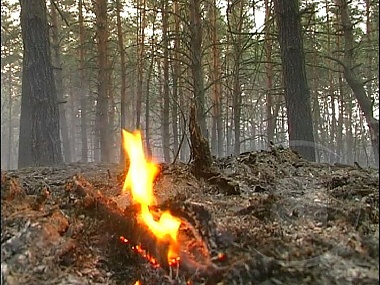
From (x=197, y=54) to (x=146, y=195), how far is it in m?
5.37

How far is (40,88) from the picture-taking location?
20.6 feet

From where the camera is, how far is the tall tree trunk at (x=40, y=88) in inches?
247

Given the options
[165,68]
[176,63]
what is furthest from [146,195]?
[165,68]

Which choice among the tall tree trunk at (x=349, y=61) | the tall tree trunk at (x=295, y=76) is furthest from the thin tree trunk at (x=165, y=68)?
the tall tree trunk at (x=349, y=61)

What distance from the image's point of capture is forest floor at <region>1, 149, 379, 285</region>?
197 centimetres

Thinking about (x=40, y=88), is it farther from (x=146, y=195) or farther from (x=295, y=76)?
(x=146, y=195)

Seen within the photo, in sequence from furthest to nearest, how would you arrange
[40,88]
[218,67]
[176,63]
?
[176,63] → [218,67] → [40,88]

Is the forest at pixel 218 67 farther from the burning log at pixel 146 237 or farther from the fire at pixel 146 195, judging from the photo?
the burning log at pixel 146 237

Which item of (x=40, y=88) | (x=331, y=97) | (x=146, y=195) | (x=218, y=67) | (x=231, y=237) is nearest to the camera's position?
(x=231, y=237)

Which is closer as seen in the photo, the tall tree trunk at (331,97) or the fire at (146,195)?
the fire at (146,195)

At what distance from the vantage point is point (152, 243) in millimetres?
2232

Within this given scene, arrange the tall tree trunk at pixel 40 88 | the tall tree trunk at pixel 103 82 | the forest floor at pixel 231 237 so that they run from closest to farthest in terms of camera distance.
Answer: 1. the forest floor at pixel 231 237
2. the tall tree trunk at pixel 40 88
3. the tall tree trunk at pixel 103 82

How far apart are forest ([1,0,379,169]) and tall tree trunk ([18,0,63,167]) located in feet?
1.24

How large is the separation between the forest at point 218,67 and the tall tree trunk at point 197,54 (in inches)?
0.8
